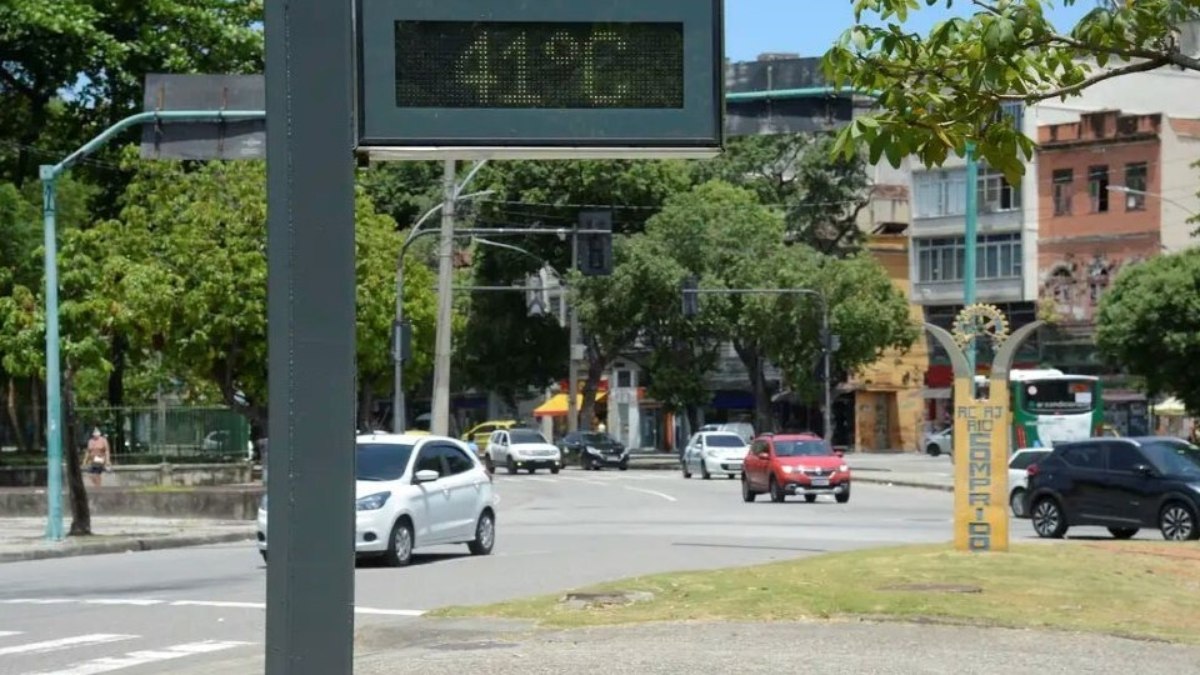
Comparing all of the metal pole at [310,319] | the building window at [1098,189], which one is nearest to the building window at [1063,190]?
the building window at [1098,189]

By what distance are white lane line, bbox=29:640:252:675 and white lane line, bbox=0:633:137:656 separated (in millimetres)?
755

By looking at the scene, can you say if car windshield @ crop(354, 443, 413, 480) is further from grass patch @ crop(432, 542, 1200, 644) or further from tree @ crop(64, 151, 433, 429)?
tree @ crop(64, 151, 433, 429)

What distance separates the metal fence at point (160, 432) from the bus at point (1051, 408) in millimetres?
23567

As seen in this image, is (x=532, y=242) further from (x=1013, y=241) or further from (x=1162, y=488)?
(x=1162, y=488)

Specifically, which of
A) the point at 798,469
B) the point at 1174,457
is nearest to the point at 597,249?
the point at 798,469

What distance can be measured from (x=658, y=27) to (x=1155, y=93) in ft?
251

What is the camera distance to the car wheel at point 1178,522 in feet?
93.9

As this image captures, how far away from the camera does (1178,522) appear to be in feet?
94.5

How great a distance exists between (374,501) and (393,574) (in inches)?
49.2

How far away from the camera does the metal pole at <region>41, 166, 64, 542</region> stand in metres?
29.3

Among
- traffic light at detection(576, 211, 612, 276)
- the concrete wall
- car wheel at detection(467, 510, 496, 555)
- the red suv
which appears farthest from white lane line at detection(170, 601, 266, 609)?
the concrete wall

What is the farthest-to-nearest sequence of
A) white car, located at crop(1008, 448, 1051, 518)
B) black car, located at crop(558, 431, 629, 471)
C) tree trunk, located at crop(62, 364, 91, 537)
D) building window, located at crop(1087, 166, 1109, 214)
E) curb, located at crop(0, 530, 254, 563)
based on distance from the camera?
black car, located at crop(558, 431, 629, 471) < building window, located at crop(1087, 166, 1109, 214) < white car, located at crop(1008, 448, 1051, 518) < tree trunk, located at crop(62, 364, 91, 537) < curb, located at crop(0, 530, 254, 563)

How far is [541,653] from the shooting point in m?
13.2

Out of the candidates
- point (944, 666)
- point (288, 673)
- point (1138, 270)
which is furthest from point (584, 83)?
point (1138, 270)
